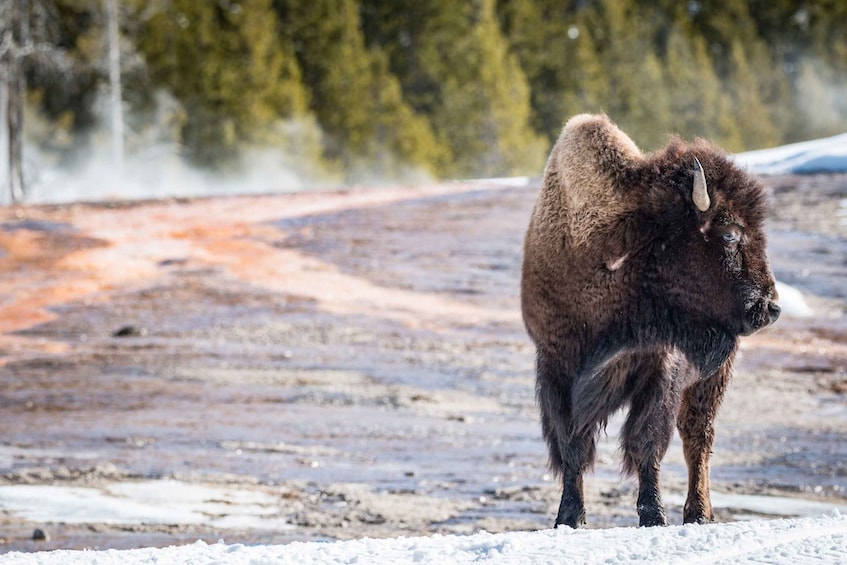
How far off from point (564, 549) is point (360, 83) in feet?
84.7

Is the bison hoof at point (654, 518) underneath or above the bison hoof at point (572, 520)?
above

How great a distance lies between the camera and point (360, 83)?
29.1 m

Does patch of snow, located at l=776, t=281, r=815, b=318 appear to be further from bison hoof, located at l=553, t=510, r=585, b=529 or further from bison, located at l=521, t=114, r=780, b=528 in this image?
bison hoof, located at l=553, t=510, r=585, b=529

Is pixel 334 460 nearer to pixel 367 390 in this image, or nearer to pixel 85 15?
pixel 367 390

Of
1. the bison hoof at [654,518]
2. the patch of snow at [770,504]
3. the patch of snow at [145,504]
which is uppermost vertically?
the bison hoof at [654,518]

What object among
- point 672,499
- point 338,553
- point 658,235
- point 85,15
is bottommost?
point 672,499

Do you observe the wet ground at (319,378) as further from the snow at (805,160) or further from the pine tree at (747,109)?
the pine tree at (747,109)

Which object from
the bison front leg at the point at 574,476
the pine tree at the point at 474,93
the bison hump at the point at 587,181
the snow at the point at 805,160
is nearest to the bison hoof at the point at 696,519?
the bison front leg at the point at 574,476

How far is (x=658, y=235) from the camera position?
16.5 ft

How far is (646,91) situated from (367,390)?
24.8m

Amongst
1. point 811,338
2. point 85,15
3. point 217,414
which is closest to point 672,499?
point 217,414

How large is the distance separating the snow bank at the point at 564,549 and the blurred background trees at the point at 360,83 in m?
19.2

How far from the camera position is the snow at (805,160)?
652 inches

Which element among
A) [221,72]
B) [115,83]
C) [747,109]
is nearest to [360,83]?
[221,72]
